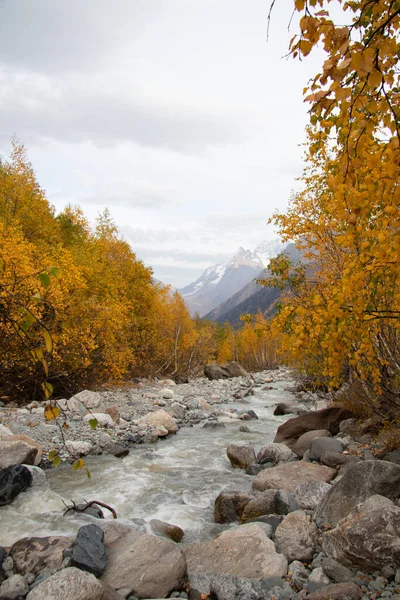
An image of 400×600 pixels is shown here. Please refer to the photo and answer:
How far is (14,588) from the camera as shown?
14.2 feet

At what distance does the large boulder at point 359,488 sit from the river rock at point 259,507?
84 centimetres

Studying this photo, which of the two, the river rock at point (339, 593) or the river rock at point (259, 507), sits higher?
the river rock at point (339, 593)

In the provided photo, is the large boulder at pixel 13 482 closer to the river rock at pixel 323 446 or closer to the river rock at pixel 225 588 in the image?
the river rock at pixel 225 588

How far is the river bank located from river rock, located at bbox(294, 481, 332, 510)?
0.02 m

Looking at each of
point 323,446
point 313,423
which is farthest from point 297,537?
point 313,423

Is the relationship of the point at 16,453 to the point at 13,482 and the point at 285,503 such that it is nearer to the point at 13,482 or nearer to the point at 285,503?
the point at 13,482

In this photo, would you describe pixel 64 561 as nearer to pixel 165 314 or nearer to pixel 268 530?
pixel 268 530

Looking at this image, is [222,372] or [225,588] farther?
[222,372]

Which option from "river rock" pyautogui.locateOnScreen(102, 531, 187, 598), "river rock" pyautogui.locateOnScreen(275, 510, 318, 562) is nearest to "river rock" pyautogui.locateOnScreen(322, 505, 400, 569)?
"river rock" pyautogui.locateOnScreen(275, 510, 318, 562)

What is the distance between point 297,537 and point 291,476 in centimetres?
235

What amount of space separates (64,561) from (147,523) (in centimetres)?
236

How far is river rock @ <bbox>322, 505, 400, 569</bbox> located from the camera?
456 cm

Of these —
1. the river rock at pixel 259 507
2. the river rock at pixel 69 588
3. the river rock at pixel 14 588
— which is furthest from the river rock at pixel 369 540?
the river rock at pixel 14 588

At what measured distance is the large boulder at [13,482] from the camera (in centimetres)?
725
